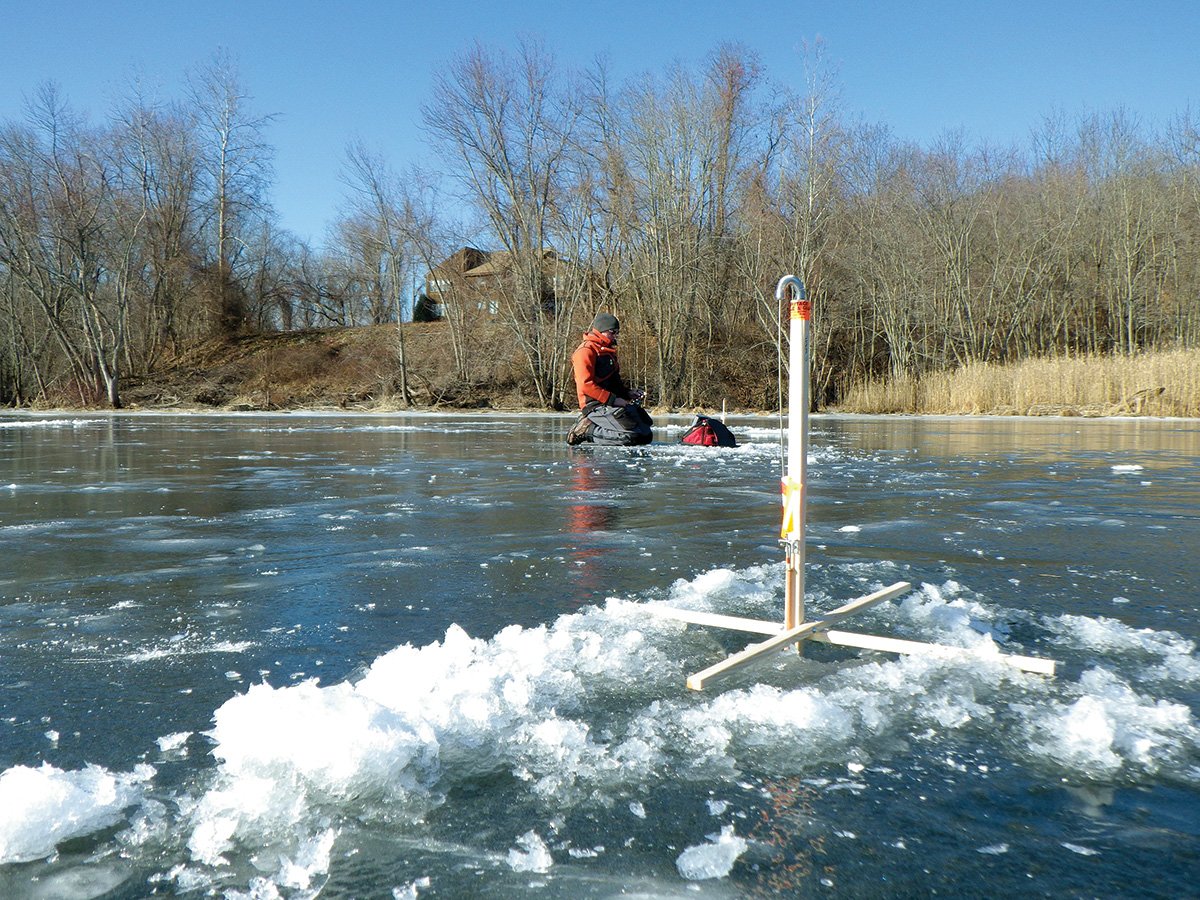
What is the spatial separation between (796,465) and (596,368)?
9842 mm

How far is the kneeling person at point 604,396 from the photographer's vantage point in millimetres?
13359

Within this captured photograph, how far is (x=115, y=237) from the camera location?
38.7m

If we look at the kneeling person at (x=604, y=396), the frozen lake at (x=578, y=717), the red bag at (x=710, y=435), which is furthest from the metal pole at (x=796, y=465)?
the red bag at (x=710, y=435)

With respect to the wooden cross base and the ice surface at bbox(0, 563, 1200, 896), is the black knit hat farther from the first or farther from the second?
the ice surface at bbox(0, 563, 1200, 896)

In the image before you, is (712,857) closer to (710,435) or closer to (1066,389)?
(710,435)

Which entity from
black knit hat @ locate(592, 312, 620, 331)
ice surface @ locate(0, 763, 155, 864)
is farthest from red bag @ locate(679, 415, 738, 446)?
ice surface @ locate(0, 763, 155, 864)

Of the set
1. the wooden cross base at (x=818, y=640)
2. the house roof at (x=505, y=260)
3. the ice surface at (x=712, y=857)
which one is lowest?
the ice surface at (x=712, y=857)

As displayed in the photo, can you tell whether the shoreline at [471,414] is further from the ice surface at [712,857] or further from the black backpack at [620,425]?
the ice surface at [712,857]

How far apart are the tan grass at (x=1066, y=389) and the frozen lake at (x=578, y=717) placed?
19.5 meters

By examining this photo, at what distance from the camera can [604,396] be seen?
1380 cm

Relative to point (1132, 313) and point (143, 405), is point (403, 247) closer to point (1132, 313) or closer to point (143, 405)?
point (143, 405)

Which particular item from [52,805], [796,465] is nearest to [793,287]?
[796,465]

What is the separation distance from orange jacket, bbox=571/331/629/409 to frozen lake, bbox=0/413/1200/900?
689 centimetres

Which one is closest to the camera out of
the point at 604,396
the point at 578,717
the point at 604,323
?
the point at 578,717
